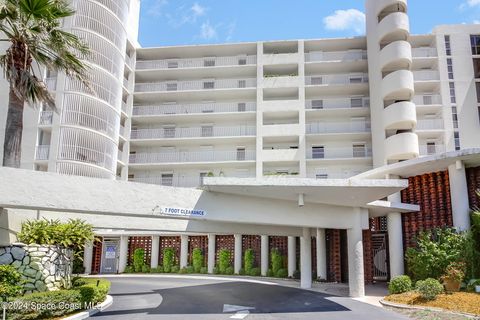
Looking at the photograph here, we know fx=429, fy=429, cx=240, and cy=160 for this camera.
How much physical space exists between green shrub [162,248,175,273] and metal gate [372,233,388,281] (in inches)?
669

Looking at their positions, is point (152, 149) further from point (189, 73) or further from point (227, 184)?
point (227, 184)

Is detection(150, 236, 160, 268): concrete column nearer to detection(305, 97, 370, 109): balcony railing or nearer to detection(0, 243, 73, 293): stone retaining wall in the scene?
detection(305, 97, 370, 109): balcony railing

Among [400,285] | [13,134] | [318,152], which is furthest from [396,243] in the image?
[318,152]

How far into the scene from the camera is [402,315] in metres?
14.1

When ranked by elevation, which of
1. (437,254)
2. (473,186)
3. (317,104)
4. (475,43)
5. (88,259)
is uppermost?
(475,43)

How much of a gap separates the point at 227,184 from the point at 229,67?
30269 millimetres

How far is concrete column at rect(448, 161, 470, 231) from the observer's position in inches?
781

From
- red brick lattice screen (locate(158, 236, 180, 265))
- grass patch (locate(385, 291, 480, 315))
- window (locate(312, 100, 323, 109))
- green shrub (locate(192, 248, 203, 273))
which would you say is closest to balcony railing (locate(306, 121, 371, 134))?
window (locate(312, 100, 323, 109))

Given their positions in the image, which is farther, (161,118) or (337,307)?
(161,118)

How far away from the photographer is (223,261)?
35719mm

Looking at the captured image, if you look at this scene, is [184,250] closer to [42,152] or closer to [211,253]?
[211,253]

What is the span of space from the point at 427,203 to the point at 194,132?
26.1 metres

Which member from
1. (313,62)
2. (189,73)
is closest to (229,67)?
(189,73)

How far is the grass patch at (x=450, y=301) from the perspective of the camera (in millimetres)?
13930
